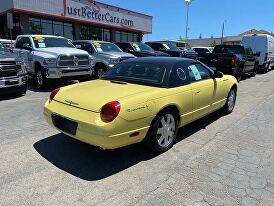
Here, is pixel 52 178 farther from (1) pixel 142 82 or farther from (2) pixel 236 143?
(2) pixel 236 143

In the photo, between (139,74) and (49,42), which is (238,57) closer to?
(49,42)

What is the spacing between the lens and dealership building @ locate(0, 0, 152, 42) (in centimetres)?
2227

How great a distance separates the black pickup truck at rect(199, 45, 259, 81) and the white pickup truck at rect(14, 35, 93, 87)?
20.2ft

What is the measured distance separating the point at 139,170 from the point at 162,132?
2.55 feet

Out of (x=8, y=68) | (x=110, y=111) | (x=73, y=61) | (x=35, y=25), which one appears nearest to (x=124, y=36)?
(x=35, y=25)

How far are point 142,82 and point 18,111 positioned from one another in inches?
145

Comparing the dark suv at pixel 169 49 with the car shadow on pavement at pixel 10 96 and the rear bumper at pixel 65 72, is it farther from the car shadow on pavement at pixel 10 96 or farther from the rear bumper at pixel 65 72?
the car shadow on pavement at pixel 10 96

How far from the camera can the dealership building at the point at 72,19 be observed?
22.3 metres

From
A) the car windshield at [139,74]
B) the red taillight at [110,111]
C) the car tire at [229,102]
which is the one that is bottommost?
the car tire at [229,102]

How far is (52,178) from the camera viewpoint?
3508 millimetres

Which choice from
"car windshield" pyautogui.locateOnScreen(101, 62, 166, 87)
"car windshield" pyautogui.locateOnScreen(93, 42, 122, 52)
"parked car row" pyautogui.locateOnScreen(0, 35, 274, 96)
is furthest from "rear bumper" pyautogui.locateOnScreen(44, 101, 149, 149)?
"car windshield" pyautogui.locateOnScreen(93, 42, 122, 52)

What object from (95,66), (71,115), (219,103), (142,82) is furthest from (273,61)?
(71,115)

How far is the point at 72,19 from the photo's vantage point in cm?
2550

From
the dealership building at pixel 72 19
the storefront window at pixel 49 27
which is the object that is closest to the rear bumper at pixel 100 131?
the dealership building at pixel 72 19
